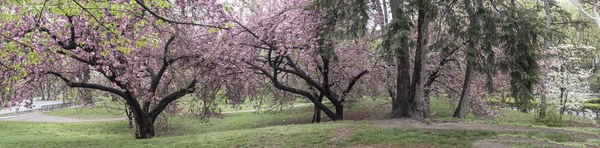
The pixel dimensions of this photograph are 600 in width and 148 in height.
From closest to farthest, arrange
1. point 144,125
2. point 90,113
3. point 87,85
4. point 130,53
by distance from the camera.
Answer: point 130,53
point 87,85
point 144,125
point 90,113

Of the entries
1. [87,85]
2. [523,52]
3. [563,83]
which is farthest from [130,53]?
[563,83]

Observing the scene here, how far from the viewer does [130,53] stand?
9609mm

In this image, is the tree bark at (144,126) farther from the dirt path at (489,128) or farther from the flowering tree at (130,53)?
the dirt path at (489,128)

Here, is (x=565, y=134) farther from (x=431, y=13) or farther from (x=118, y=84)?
(x=118, y=84)

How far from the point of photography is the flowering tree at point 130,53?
797 centimetres

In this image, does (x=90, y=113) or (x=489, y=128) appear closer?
(x=489, y=128)

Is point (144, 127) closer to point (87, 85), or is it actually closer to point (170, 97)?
point (170, 97)

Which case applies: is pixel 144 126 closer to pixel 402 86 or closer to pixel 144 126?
pixel 144 126

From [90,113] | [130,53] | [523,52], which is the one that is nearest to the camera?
[523,52]

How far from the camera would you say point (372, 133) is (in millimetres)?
9117

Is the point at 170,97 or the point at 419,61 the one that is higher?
the point at 419,61

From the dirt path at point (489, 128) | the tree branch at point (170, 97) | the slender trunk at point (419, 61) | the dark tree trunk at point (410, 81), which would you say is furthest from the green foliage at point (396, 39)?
the tree branch at point (170, 97)

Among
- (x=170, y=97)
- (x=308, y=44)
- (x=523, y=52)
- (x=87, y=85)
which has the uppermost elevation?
(x=308, y=44)

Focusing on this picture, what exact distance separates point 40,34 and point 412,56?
10.6 meters
